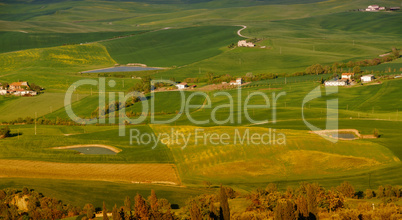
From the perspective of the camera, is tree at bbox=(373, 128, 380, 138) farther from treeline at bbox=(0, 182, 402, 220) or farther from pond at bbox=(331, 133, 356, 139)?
treeline at bbox=(0, 182, 402, 220)

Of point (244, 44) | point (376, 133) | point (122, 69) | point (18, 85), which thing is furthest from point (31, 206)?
point (244, 44)

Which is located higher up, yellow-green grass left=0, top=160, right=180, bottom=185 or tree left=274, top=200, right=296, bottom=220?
tree left=274, top=200, right=296, bottom=220

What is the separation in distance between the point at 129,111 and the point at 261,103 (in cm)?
2686

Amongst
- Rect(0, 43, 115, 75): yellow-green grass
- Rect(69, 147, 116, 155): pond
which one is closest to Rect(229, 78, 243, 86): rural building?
Rect(0, 43, 115, 75): yellow-green grass

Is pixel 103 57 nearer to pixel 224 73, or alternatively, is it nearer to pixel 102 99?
pixel 224 73

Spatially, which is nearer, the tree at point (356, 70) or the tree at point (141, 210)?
the tree at point (141, 210)

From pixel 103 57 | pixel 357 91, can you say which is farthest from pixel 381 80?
pixel 103 57

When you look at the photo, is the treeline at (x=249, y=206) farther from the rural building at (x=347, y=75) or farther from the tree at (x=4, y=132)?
the rural building at (x=347, y=75)

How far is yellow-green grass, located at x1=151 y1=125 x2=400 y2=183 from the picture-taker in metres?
66.6

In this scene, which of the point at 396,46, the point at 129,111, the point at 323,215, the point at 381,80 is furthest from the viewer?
the point at 396,46

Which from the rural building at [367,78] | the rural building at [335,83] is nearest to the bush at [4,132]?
the rural building at [335,83]

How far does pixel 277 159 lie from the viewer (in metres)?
70.6

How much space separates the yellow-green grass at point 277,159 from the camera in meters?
66.6

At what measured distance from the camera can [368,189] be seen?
192ft
